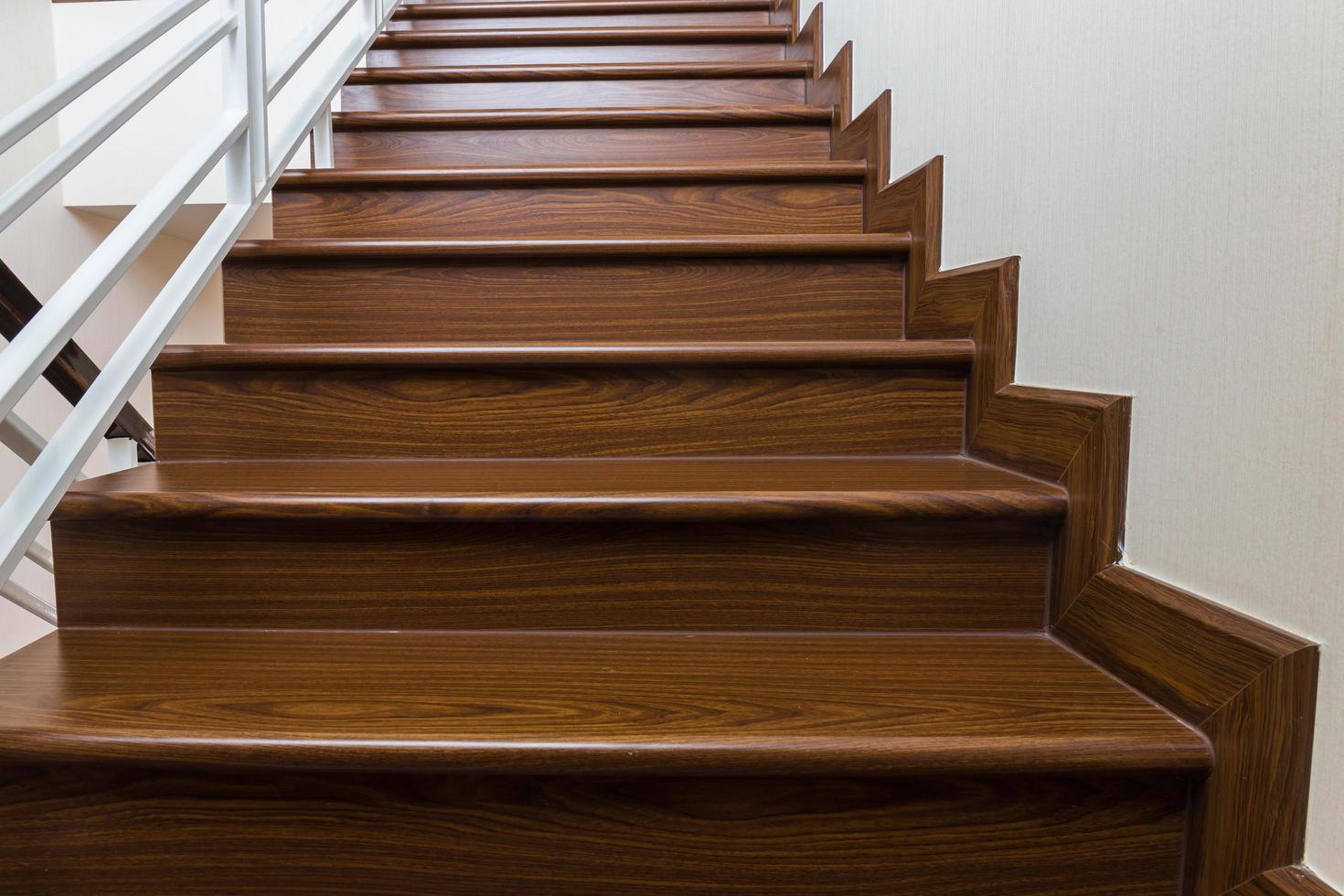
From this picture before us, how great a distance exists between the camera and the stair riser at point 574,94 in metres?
1.89

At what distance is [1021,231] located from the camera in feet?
3.16

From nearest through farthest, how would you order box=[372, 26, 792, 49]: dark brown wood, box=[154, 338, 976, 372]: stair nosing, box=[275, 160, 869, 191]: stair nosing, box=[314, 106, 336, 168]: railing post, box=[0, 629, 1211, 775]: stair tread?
1. box=[0, 629, 1211, 775]: stair tread
2. box=[154, 338, 976, 372]: stair nosing
3. box=[275, 160, 869, 191]: stair nosing
4. box=[314, 106, 336, 168]: railing post
5. box=[372, 26, 792, 49]: dark brown wood

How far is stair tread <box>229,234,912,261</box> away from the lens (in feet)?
3.94

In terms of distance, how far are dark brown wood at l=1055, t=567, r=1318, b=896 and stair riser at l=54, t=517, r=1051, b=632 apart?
0.16 meters

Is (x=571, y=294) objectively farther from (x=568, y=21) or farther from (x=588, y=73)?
(x=568, y=21)

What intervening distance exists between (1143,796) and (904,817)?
0.16 m

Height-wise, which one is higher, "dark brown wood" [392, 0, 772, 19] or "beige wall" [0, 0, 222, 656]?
"dark brown wood" [392, 0, 772, 19]

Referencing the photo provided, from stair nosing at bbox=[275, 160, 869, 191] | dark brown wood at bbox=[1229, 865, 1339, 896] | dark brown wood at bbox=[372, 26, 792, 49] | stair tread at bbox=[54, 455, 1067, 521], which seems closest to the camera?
dark brown wood at bbox=[1229, 865, 1339, 896]

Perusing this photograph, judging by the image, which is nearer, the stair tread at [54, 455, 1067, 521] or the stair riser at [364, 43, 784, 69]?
the stair tread at [54, 455, 1067, 521]

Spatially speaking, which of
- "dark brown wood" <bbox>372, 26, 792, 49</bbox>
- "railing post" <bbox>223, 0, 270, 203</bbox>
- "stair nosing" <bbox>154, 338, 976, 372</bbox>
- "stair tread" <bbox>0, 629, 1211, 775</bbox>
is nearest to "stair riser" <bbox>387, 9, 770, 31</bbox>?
"dark brown wood" <bbox>372, 26, 792, 49</bbox>

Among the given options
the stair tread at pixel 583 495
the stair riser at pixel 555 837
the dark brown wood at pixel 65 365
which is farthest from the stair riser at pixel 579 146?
the stair riser at pixel 555 837

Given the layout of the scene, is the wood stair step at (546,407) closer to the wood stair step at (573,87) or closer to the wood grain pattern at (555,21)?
the wood stair step at (573,87)

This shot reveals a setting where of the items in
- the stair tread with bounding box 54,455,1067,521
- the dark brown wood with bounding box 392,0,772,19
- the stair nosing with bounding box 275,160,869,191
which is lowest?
the stair tread with bounding box 54,455,1067,521

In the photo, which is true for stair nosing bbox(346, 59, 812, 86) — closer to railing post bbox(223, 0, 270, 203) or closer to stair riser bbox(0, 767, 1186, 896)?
railing post bbox(223, 0, 270, 203)
